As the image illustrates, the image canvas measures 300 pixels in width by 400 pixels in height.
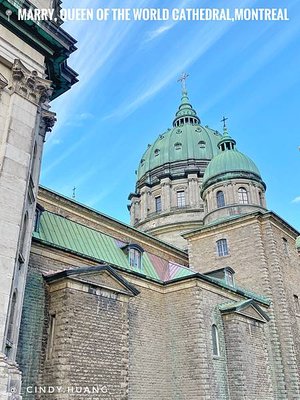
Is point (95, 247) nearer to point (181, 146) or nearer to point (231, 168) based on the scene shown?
point (231, 168)

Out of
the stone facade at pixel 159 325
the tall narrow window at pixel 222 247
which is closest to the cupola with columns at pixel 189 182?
the tall narrow window at pixel 222 247

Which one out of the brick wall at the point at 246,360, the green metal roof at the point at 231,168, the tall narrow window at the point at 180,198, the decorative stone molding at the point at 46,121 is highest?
the tall narrow window at the point at 180,198

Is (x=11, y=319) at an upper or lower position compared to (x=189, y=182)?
lower

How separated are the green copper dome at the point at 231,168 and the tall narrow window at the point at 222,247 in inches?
214

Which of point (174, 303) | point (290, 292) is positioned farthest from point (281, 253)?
point (174, 303)

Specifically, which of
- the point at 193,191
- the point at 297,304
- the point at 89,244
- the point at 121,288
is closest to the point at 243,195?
the point at 297,304

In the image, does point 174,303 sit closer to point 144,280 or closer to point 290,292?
point 144,280

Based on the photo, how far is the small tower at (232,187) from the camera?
2891cm

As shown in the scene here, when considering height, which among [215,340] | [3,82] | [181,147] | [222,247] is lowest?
[215,340]

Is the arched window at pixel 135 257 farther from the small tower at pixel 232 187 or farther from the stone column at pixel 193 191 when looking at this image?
the stone column at pixel 193 191

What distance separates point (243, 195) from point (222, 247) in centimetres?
484

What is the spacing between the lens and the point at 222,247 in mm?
26719

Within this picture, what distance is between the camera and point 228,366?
714 inches

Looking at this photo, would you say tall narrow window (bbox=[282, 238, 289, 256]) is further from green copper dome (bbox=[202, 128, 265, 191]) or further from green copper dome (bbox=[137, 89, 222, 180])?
green copper dome (bbox=[137, 89, 222, 180])
